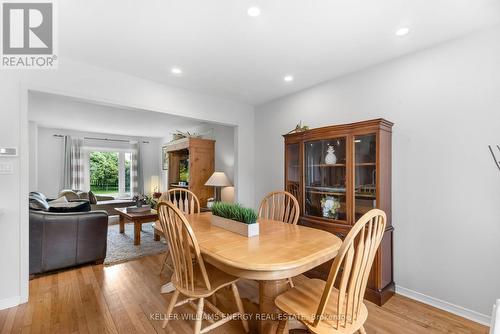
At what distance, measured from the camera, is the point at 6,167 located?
206cm

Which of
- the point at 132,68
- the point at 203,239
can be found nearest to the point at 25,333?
the point at 203,239

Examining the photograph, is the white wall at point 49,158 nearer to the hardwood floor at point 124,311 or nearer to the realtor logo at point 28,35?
the hardwood floor at point 124,311

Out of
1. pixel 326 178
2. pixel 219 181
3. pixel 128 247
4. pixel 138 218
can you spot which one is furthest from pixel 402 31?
pixel 128 247

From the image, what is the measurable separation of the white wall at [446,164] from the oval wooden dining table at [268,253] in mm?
1170

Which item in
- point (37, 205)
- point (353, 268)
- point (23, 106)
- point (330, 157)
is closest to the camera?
point (353, 268)

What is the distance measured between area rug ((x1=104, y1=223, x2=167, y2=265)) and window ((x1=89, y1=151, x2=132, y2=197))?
2.88m

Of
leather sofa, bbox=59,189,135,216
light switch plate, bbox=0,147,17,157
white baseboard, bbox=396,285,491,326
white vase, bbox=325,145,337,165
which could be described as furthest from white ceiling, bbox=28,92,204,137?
white baseboard, bbox=396,285,491,326

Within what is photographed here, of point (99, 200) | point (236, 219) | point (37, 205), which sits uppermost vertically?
point (236, 219)

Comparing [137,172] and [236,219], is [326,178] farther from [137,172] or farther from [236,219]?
[137,172]

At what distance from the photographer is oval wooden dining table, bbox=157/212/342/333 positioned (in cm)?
121

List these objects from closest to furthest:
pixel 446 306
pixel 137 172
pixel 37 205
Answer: pixel 446 306 < pixel 37 205 < pixel 137 172

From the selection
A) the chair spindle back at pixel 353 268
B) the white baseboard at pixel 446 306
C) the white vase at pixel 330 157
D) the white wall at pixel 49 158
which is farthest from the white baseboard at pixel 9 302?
the white wall at pixel 49 158

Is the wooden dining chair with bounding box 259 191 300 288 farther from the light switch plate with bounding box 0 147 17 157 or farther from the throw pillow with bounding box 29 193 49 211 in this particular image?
the throw pillow with bounding box 29 193 49 211

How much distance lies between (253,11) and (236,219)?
60.8 inches
